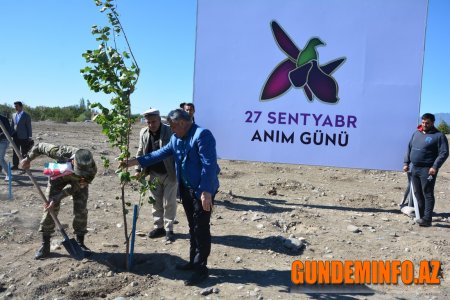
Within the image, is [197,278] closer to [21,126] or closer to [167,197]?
[167,197]

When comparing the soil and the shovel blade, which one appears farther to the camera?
the shovel blade

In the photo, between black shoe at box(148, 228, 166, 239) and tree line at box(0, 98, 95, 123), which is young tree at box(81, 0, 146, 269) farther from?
tree line at box(0, 98, 95, 123)

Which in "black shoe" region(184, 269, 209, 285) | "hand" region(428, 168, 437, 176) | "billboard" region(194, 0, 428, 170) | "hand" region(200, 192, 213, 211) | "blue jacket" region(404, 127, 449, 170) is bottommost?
"black shoe" region(184, 269, 209, 285)

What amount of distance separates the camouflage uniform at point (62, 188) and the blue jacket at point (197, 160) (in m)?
0.98

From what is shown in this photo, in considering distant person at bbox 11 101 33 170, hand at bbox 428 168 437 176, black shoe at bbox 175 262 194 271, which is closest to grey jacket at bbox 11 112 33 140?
distant person at bbox 11 101 33 170

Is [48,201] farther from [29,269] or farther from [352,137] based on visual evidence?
[352,137]

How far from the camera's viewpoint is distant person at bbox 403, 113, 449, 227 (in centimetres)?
596

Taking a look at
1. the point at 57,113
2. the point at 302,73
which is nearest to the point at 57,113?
the point at 57,113

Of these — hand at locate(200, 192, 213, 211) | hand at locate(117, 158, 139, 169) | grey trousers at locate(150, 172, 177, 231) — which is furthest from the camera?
grey trousers at locate(150, 172, 177, 231)

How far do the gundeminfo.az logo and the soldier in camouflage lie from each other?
4070mm

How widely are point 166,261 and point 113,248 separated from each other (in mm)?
804

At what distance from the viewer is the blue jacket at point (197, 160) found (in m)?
3.60

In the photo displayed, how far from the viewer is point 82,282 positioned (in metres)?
3.91

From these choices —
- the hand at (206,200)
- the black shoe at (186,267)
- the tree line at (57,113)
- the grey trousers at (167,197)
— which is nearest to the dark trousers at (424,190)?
the grey trousers at (167,197)
